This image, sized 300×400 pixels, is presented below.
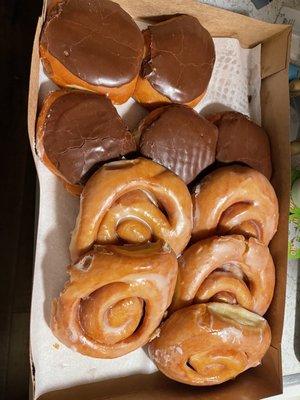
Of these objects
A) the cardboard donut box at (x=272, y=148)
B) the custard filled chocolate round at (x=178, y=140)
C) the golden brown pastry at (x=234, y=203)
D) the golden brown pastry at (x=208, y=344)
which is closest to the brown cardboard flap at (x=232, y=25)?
the cardboard donut box at (x=272, y=148)

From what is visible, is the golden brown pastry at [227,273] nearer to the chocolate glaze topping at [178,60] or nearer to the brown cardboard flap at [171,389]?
the brown cardboard flap at [171,389]

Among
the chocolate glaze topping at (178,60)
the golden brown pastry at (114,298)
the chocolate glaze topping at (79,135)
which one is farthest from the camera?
the chocolate glaze topping at (178,60)

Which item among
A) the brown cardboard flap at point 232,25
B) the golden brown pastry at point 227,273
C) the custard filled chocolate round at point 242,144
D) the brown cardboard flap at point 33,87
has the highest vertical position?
the brown cardboard flap at point 232,25

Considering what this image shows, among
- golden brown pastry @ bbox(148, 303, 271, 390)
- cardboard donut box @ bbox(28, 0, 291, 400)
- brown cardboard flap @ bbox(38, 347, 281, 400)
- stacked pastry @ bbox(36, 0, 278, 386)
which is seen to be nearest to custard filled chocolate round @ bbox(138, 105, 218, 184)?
stacked pastry @ bbox(36, 0, 278, 386)

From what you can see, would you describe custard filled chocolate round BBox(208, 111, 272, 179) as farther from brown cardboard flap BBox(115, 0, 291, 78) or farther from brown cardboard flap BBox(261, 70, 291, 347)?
brown cardboard flap BBox(115, 0, 291, 78)

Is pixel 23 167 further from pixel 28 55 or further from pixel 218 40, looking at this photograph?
pixel 218 40

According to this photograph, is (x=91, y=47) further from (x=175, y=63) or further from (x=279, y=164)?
(x=279, y=164)

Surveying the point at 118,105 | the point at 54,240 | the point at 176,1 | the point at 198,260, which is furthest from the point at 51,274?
the point at 176,1

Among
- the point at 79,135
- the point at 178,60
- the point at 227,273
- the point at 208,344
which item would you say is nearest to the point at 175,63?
the point at 178,60
